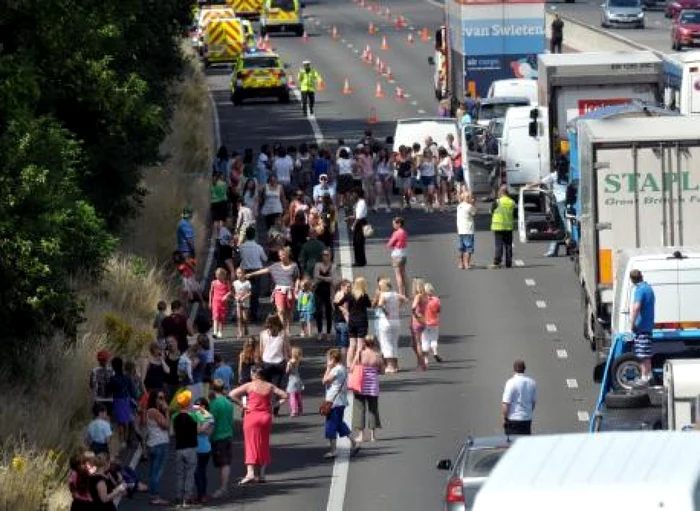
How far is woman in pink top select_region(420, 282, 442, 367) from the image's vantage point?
3272 cm

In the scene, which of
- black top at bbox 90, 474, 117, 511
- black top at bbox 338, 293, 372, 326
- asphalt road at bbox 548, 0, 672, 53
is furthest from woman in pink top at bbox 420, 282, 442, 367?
asphalt road at bbox 548, 0, 672, 53

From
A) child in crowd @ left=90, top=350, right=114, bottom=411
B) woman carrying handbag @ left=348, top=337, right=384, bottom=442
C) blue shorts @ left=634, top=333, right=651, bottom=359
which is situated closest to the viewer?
blue shorts @ left=634, top=333, right=651, bottom=359

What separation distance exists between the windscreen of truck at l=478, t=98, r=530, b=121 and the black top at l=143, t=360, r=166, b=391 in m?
27.7

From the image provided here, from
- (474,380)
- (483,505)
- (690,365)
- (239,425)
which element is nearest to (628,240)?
(474,380)

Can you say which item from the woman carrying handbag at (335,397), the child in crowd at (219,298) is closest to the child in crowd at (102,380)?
the woman carrying handbag at (335,397)

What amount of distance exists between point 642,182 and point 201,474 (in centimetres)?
805

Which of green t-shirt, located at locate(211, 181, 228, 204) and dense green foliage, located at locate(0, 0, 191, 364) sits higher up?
dense green foliage, located at locate(0, 0, 191, 364)

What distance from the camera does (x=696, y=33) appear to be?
78500 mm

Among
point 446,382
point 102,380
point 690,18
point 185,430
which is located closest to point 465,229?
point 446,382

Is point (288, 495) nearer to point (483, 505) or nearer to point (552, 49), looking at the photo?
point (483, 505)

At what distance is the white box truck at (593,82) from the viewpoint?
43312 mm

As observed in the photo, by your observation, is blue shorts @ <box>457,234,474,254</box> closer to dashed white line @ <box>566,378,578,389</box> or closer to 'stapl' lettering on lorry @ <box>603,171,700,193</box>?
dashed white line @ <box>566,378,578,389</box>

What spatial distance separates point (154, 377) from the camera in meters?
28.3

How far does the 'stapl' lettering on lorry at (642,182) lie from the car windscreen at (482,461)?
10038mm
